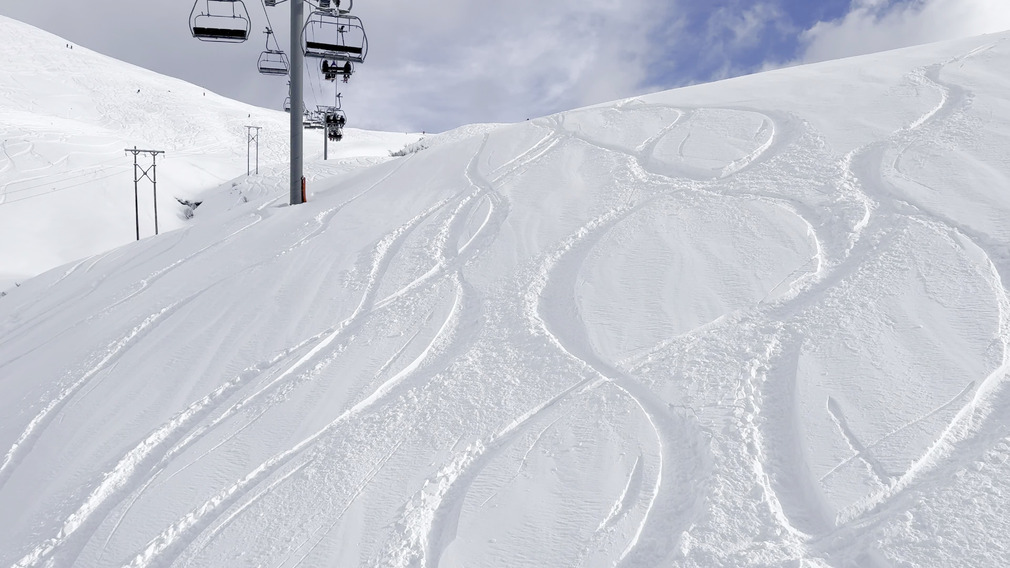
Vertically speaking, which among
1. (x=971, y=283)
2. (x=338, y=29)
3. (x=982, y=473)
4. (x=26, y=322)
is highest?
(x=338, y=29)

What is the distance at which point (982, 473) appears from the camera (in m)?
2.77

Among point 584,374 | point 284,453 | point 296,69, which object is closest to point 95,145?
point 296,69

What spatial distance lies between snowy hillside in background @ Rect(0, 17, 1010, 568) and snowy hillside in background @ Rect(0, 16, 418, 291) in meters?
19.9

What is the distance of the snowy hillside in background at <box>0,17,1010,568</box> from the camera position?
292cm

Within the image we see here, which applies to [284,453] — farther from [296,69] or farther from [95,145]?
[95,145]

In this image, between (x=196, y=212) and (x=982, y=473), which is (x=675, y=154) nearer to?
(x=982, y=473)

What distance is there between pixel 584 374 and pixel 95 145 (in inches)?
1859

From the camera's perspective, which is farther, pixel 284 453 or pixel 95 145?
pixel 95 145

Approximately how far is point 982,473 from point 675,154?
5120mm

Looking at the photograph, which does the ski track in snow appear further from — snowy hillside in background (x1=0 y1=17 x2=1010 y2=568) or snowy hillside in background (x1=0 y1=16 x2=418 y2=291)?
snowy hillside in background (x1=0 y1=16 x2=418 y2=291)

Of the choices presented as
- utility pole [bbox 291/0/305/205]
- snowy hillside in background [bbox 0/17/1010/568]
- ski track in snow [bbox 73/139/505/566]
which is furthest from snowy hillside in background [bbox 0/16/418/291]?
ski track in snow [bbox 73/139/505/566]

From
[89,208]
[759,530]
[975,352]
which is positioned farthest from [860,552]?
[89,208]

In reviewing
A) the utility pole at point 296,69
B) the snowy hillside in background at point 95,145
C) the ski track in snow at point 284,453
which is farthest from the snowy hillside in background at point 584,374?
the snowy hillside in background at point 95,145

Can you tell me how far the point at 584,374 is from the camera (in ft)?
13.2
